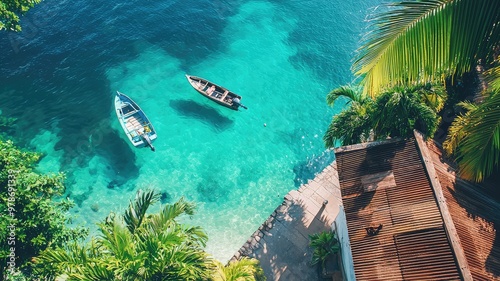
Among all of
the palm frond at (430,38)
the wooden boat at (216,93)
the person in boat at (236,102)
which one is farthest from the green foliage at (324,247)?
the wooden boat at (216,93)

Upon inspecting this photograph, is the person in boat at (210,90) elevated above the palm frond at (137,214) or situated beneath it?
situated beneath

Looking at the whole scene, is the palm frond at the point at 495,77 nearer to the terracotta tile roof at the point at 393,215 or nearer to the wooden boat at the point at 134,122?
the terracotta tile roof at the point at 393,215

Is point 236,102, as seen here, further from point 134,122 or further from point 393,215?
point 393,215

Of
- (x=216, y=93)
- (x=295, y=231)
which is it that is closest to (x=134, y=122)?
(x=216, y=93)

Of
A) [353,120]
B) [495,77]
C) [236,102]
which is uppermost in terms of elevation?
[495,77]

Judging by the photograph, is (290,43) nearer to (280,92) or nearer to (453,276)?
(280,92)
